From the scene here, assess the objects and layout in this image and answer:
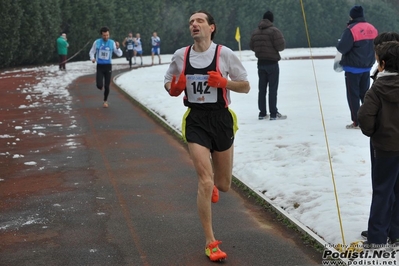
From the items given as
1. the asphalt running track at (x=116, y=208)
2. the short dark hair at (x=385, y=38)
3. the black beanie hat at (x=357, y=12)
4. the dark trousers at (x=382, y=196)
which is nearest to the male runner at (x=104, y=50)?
the asphalt running track at (x=116, y=208)

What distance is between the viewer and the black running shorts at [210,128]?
20.5ft

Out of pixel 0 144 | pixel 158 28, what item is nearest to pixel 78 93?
pixel 0 144

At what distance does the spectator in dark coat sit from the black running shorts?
596cm

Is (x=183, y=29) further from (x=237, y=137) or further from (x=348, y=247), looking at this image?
(x=348, y=247)

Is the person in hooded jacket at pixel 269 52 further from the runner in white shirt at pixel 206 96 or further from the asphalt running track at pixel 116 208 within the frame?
the runner in white shirt at pixel 206 96

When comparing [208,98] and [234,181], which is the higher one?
[208,98]

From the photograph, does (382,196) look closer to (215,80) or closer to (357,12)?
(215,80)

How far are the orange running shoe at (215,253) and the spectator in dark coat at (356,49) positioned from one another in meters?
6.57

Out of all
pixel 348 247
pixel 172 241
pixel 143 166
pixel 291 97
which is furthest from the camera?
pixel 291 97

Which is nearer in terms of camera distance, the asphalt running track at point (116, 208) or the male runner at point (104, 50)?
the asphalt running track at point (116, 208)

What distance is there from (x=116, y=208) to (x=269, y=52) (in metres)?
6.50

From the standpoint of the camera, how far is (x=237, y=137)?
12047mm

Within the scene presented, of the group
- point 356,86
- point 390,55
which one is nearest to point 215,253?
point 390,55

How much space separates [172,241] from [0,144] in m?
6.80
